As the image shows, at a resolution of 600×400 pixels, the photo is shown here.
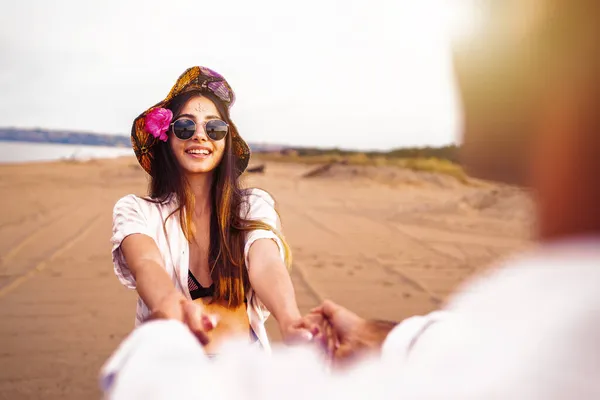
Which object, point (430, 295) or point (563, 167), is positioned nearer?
point (563, 167)

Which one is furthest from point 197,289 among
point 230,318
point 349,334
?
point 349,334

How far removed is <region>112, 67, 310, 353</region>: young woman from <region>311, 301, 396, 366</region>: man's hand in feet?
1.62

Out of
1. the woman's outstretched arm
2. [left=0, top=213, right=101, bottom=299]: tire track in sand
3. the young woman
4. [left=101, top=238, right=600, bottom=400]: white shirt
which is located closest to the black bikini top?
the young woman

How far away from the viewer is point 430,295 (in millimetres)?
4473

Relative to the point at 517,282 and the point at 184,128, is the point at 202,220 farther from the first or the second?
the point at 517,282

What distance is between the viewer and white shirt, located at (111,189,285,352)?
1732 millimetres

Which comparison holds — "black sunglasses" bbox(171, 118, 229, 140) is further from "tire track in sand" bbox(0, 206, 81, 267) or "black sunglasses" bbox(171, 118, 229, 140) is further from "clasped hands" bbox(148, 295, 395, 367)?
"tire track in sand" bbox(0, 206, 81, 267)

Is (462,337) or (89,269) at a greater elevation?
(462,337)

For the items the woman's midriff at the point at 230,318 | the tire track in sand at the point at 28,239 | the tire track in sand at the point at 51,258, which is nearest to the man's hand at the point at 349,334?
the woman's midriff at the point at 230,318

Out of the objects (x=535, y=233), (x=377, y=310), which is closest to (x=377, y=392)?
(x=535, y=233)

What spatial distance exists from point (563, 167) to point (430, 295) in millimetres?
4006

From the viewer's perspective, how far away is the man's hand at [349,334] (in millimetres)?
963

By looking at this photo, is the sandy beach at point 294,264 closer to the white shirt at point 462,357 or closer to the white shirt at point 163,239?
the white shirt at point 462,357

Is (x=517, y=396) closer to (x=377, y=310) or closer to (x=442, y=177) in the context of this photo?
(x=377, y=310)
